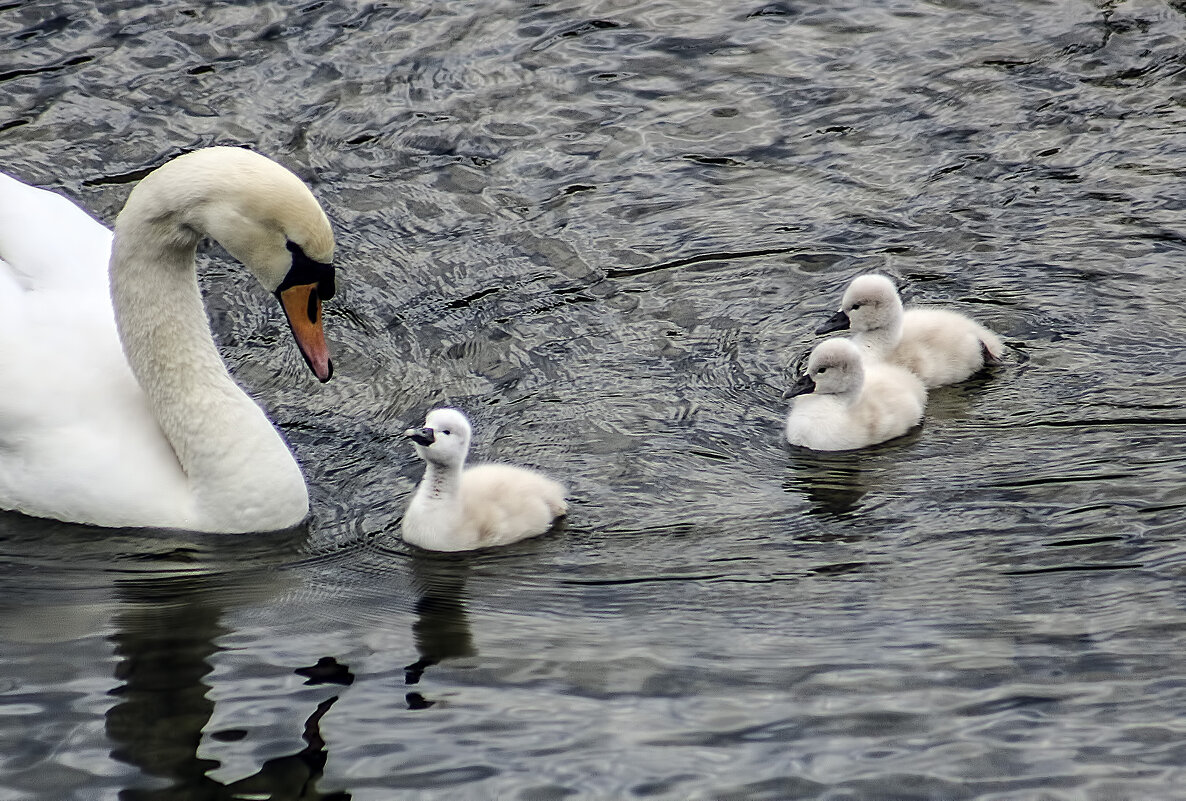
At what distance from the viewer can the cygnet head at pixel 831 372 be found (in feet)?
22.6

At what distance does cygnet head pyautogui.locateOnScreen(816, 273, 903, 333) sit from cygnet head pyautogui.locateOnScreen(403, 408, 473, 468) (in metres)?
2.00

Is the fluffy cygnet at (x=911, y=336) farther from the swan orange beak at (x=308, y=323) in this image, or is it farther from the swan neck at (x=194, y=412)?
the swan neck at (x=194, y=412)

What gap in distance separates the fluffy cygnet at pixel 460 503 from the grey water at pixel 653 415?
8cm

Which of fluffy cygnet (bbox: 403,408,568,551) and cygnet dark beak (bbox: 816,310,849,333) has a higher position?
cygnet dark beak (bbox: 816,310,849,333)

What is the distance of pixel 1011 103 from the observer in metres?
9.31

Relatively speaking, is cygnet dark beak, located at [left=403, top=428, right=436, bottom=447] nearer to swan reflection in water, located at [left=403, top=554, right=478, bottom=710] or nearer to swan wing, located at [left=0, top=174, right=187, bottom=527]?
swan reflection in water, located at [left=403, top=554, right=478, bottom=710]

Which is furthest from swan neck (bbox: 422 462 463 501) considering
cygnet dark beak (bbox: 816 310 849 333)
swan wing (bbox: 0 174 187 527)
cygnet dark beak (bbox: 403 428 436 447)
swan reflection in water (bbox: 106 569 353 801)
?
cygnet dark beak (bbox: 816 310 849 333)

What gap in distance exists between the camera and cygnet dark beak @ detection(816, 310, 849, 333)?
723cm

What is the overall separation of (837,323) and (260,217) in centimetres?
274

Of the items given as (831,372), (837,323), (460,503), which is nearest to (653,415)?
(831,372)

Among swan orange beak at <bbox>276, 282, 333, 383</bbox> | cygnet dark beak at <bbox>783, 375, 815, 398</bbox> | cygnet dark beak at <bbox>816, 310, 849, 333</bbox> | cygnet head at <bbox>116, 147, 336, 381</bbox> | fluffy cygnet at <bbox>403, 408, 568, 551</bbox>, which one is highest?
cygnet head at <bbox>116, 147, 336, 381</bbox>

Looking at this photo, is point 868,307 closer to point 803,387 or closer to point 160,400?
point 803,387

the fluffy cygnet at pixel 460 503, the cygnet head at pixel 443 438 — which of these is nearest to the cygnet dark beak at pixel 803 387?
the fluffy cygnet at pixel 460 503

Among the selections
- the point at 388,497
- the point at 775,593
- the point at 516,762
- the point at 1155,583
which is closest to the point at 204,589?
the point at 388,497
